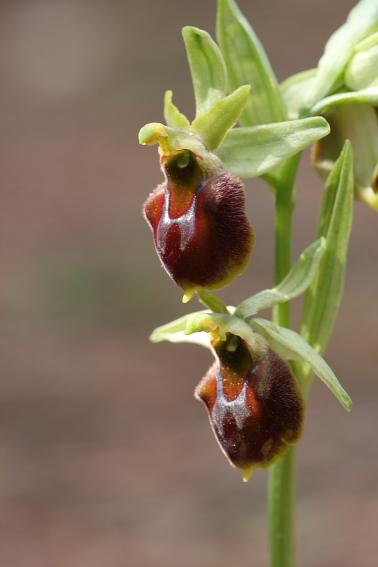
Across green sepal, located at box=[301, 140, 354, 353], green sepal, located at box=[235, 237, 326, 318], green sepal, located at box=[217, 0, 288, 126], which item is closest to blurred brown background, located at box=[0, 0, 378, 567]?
green sepal, located at box=[301, 140, 354, 353]

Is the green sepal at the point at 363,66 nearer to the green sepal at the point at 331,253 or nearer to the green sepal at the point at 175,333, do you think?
the green sepal at the point at 331,253

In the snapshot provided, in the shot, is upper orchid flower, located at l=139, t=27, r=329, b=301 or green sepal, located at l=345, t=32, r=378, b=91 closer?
upper orchid flower, located at l=139, t=27, r=329, b=301

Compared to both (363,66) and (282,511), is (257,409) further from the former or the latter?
(363,66)

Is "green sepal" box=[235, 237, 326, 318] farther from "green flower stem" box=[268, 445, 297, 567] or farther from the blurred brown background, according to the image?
the blurred brown background

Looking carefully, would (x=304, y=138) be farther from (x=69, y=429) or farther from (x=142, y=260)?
(x=142, y=260)

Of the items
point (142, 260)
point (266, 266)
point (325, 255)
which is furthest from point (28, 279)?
point (325, 255)

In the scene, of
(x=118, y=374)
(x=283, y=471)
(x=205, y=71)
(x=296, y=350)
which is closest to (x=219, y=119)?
(x=205, y=71)
